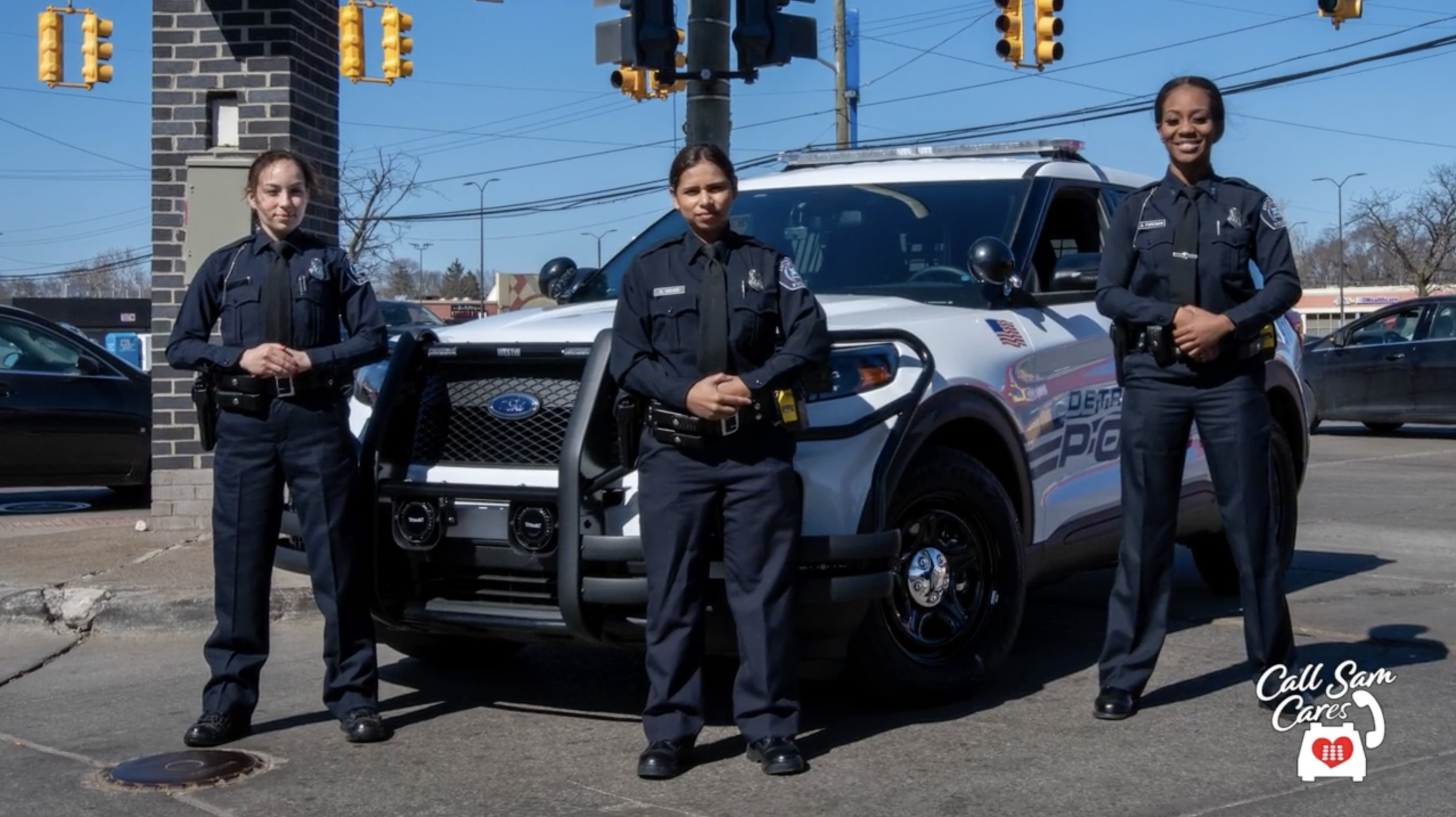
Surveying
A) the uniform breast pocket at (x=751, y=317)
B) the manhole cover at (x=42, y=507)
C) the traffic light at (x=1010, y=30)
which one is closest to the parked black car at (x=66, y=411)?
the manhole cover at (x=42, y=507)

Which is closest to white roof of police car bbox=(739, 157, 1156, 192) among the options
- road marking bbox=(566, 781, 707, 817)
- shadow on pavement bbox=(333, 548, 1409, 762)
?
shadow on pavement bbox=(333, 548, 1409, 762)

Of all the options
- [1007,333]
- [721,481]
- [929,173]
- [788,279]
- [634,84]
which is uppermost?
[634,84]

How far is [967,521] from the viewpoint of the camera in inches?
224

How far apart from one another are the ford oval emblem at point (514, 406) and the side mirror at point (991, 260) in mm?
1644

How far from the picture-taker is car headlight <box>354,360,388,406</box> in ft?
19.3

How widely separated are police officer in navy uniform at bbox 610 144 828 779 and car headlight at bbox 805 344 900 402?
286mm

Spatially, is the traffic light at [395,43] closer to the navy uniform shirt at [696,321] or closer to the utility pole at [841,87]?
the utility pole at [841,87]

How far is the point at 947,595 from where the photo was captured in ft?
18.4

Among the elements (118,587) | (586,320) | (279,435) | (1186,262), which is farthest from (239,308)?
(1186,262)

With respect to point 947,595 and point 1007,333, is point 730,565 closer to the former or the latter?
point 947,595

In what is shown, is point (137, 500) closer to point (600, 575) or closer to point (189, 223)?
point (189, 223)

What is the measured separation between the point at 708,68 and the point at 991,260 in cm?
539

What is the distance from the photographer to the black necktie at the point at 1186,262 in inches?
211

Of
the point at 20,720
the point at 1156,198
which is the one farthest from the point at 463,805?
the point at 1156,198
